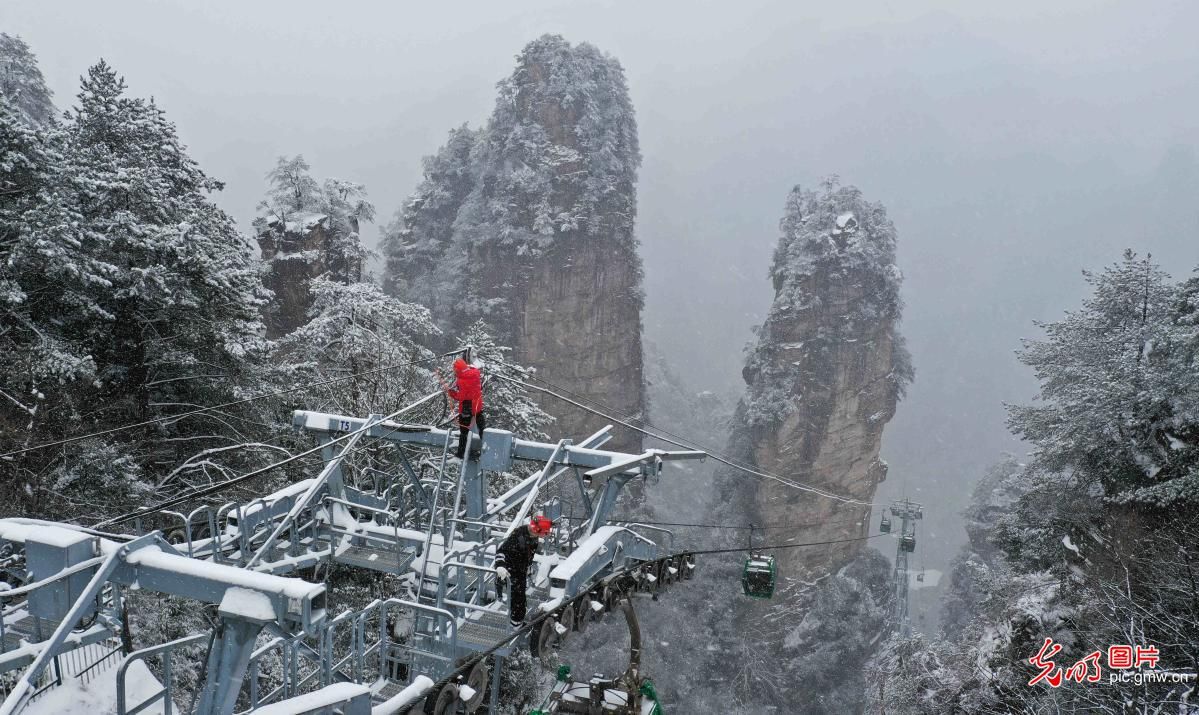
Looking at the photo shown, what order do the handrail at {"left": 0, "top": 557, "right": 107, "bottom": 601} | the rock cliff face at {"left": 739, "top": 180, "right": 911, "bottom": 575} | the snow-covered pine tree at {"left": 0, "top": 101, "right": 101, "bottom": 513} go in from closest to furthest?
the handrail at {"left": 0, "top": 557, "right": 107, "bottom": 601}, the snow-covered pine tree at {"left": 0, "top": 101, "right": 101, "bottom": 513}, the rock cliff face at {"left": 739, "top": 180, "right": 911, "bottom": 575}

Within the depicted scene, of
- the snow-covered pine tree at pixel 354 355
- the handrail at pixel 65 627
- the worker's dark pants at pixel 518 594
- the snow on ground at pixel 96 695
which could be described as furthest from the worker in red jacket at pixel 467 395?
the snow-covered pine tree at pixel 354 355

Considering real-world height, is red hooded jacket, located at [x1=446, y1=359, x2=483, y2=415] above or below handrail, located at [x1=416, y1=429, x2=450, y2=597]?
above

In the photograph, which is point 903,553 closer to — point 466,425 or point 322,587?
point 466,425

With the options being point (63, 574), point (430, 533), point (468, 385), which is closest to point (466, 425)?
point (468, 385)

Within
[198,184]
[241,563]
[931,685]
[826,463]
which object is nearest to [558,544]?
[241,563]

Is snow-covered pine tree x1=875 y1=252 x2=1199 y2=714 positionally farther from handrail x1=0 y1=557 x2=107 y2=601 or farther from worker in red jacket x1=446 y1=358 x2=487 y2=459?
handrail x1=0 y1=557 x2=107 y2=601

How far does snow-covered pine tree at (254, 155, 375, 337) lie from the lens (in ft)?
90.5

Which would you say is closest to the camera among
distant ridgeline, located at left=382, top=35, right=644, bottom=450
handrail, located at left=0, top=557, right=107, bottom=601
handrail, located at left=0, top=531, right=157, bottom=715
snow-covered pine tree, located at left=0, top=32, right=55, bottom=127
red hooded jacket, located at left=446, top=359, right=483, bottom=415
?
handrail, located at left=0, top=531, right=157, bottom=715

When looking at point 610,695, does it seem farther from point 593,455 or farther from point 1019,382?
point 1019,382

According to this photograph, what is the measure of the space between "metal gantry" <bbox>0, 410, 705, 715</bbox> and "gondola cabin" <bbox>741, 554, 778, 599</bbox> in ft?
14.1

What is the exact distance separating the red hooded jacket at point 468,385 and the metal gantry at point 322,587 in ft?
3.47

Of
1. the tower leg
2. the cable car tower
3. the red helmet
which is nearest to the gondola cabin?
the red helmet

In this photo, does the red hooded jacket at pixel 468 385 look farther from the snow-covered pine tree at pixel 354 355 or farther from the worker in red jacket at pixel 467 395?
the snow-covered pine tree at pixel 354 355

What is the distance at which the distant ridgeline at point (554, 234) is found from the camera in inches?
1519
